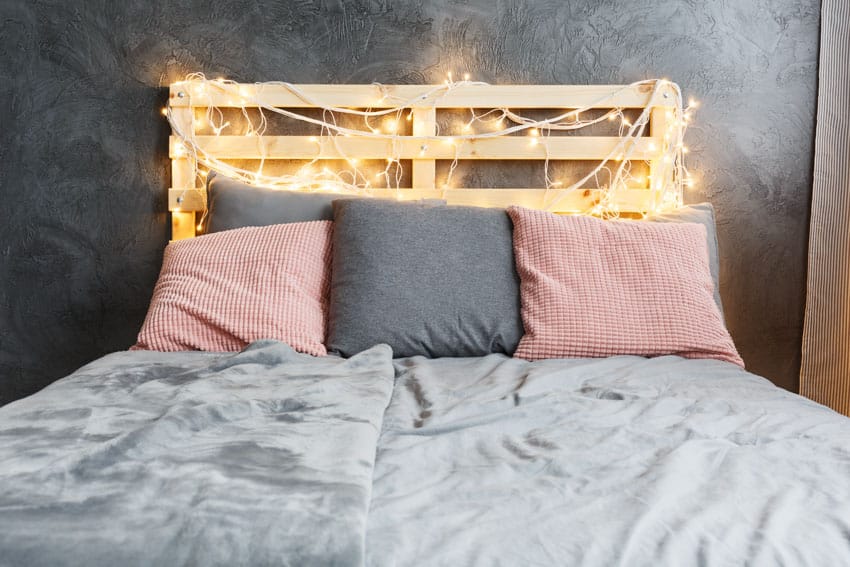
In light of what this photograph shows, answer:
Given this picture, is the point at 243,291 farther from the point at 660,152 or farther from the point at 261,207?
the point at 660,152

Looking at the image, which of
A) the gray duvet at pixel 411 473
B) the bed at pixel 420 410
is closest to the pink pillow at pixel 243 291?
the bed at pixel 420 410

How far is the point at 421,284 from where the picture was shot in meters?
1.60

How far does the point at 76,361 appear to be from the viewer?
7.04 feet

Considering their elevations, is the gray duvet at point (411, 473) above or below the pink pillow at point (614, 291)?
below

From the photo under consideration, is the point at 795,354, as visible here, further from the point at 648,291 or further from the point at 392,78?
the point at 392,78

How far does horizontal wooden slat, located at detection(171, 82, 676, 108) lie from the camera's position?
2.11 metres

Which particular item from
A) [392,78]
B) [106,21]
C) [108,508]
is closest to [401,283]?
[392,78]

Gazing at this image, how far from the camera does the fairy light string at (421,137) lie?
2113 mm

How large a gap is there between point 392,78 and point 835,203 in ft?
4.81

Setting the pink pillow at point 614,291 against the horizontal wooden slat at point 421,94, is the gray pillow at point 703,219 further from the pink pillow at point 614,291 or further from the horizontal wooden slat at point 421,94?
the horizontal wooden slat at point 421,94

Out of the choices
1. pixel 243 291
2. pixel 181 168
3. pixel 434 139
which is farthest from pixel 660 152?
pixel 181 168

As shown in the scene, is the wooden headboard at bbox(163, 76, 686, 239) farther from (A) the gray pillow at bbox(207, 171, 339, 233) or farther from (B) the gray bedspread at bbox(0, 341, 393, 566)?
(B) the gray bedspread at bbox(0, 341, 393, 566)

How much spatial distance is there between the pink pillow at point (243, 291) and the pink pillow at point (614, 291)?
51 centimetres

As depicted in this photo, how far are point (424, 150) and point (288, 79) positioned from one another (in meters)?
0.49
